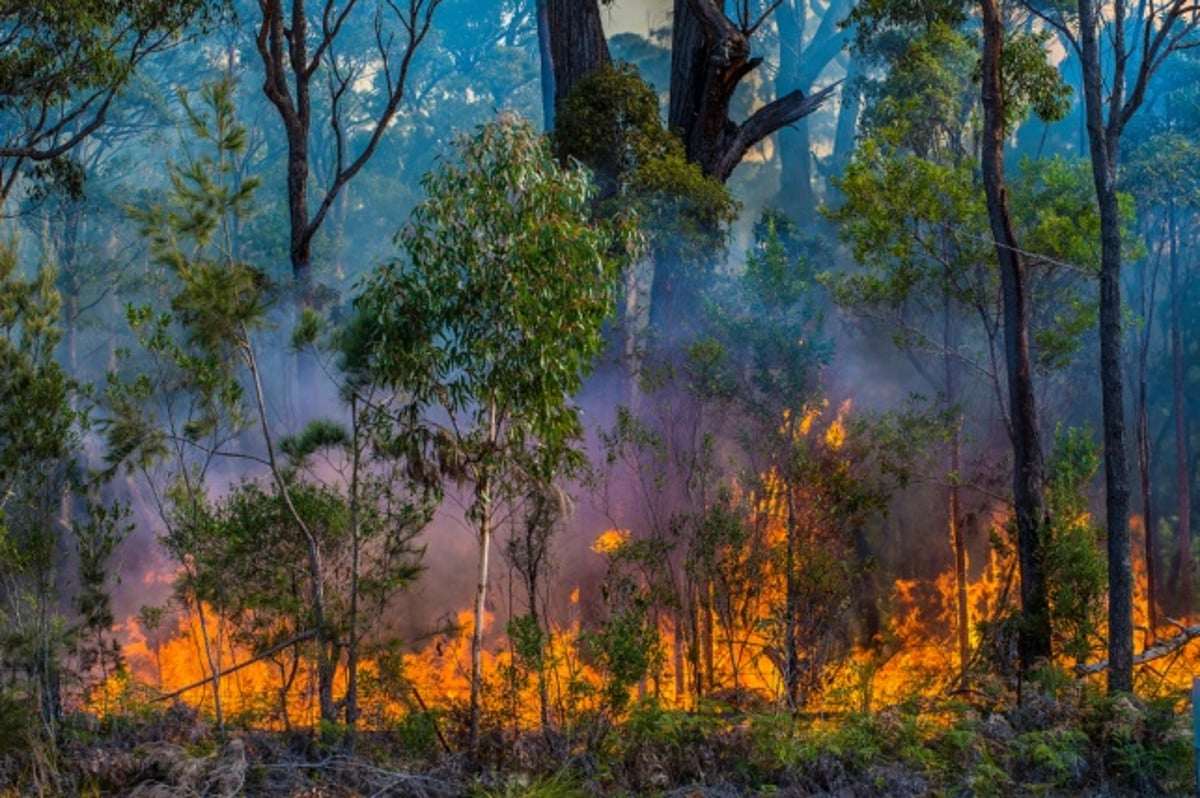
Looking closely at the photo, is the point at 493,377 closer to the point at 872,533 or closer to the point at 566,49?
the point at 566,49

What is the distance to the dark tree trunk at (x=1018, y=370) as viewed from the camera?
12.2m

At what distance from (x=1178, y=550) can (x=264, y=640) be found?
60.4ft

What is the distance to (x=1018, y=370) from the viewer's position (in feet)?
40.0

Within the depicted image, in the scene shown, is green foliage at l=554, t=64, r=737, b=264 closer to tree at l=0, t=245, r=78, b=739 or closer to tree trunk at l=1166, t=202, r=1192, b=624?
tree at l=0, t=245, r=78, b=739

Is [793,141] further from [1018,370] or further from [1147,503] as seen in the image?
[1018,370]

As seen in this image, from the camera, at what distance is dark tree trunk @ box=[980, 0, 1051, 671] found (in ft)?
40.0

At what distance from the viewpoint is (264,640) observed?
1145 centimetres

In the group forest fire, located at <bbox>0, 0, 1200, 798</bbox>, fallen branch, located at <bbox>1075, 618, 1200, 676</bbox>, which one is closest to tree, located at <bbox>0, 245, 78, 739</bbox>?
forest fire, located at <bbox>0, 0, 1200, 798</bbox>

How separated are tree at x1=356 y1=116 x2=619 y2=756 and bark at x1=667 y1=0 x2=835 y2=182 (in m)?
7.35

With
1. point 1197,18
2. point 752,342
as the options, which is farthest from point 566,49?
point 1197,18

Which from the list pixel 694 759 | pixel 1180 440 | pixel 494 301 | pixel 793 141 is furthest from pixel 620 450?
pixel 793 141

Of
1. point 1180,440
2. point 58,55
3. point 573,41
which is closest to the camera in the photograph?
point 58,55

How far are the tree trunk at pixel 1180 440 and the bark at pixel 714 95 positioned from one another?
10.2 m

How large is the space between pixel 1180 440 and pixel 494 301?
63.3 ft
